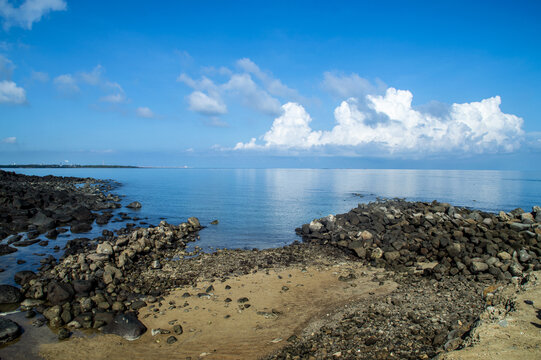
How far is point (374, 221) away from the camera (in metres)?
25.1

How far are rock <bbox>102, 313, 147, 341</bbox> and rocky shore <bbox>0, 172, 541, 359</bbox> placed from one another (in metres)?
0.04

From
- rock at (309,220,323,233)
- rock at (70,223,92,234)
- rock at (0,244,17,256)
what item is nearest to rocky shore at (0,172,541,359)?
rock at (309,220,323,233)

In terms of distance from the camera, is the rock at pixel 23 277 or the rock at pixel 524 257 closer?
the rock at pixel 23 277

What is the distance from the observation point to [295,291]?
12.9 m

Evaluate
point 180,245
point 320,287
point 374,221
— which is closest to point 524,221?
point 374,221

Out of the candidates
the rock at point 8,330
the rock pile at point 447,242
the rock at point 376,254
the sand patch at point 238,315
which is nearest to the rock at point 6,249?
the rock at point 8,330

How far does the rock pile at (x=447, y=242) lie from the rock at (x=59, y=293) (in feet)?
46.6

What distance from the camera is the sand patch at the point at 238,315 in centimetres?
864

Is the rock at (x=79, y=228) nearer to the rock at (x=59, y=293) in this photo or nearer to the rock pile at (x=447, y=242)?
the rock at (x=59, y=293)

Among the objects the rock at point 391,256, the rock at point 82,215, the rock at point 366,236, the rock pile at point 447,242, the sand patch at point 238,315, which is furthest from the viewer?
the rock at point 82,215

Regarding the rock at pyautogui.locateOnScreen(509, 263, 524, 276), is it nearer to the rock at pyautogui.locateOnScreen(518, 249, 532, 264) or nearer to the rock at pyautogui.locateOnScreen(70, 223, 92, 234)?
the rock at pyautogui.locateOnScreen(518, 249, 532, 264)

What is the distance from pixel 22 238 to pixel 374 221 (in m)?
27.3

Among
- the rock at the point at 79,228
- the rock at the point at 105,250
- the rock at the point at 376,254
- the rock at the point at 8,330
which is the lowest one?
the rock at the point at 79,228

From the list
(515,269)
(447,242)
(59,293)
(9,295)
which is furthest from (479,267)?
(9,295)
